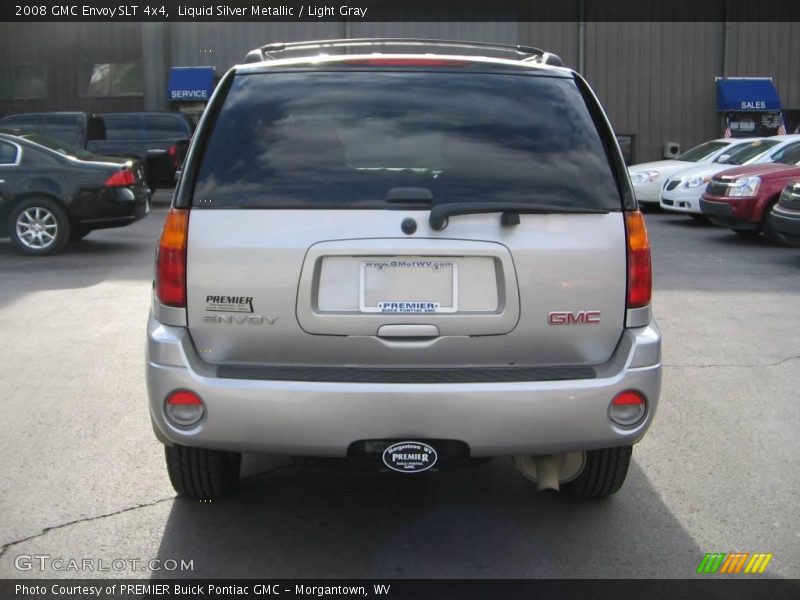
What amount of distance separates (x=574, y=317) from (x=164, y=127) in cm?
1701

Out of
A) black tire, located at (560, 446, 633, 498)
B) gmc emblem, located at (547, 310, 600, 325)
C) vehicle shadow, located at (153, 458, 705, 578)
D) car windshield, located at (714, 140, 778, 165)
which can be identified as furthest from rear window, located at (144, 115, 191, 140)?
gmc emblem, located at (547, 310, 600, 325)

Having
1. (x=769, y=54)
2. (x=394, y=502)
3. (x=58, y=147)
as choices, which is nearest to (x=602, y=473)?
(x=394, y=502)

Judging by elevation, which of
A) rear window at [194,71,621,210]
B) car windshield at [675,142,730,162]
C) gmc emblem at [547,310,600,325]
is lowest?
car windshield at [675,142,730,162]

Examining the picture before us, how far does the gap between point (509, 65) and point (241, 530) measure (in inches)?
81.3

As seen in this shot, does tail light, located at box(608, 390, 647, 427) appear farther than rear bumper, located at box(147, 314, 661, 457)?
Yes

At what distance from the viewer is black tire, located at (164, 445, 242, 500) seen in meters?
3.91

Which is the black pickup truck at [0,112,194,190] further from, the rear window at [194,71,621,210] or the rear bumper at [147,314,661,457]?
the rear bumper at [147,314,661,457]

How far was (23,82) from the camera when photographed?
90.3 ft

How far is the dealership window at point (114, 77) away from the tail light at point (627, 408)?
25.5 metres

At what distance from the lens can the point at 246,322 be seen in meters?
3.49

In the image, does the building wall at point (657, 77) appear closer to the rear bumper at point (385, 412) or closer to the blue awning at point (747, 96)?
the blue awning at point (747, 96)

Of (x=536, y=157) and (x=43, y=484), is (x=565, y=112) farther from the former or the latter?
(x=43, y=484)

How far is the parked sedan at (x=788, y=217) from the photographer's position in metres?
10.7
